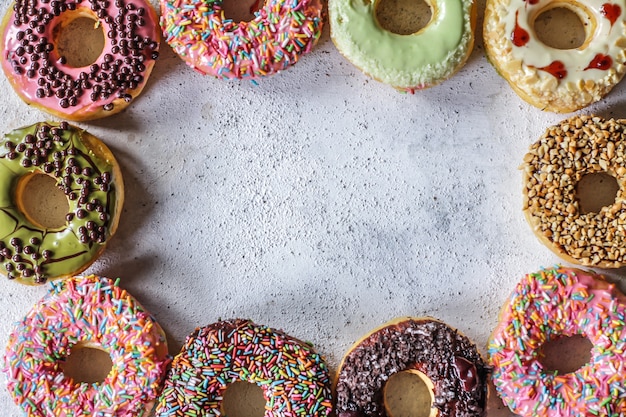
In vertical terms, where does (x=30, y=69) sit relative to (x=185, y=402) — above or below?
above

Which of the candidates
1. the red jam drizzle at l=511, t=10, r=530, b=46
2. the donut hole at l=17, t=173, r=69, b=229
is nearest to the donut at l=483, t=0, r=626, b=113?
the red jam drizzle at l=511, t=10, r=530, b=46

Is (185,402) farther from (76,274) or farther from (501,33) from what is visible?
(501,33)

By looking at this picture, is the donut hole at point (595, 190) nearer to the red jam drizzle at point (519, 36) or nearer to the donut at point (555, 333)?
the donut at point (555, 333)

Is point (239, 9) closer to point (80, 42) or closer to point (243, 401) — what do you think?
point (80, 42)

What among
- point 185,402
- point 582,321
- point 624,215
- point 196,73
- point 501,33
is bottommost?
point 185,402

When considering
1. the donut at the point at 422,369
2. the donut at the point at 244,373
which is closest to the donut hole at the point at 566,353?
the donut at the point at 422,369

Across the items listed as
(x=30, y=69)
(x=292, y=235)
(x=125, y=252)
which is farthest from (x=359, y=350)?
(x=30, y=69)

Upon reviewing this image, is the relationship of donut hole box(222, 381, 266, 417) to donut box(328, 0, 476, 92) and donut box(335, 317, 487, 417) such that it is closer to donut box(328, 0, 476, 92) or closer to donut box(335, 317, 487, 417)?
donut box(335, 317, 487, 417)
